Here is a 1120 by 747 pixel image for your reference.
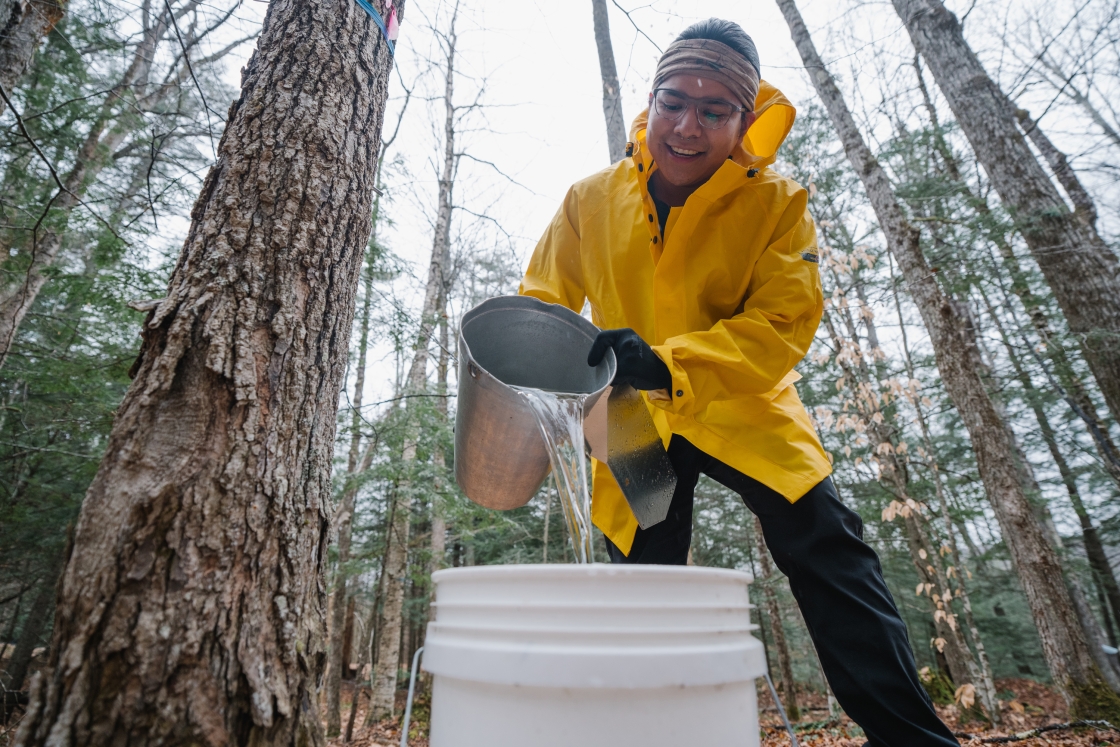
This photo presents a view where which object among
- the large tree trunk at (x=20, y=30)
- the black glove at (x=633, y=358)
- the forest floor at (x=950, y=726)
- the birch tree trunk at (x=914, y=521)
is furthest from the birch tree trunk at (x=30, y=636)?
the birch tree trunk at (x=914, y=521)

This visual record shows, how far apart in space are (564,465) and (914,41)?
7.30m

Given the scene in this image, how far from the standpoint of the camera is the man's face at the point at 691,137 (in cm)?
209

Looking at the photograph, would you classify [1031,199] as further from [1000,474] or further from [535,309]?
[535,309]

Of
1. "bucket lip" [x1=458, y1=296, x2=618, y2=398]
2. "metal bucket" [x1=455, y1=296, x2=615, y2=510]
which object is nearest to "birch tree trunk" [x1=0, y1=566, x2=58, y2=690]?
"metal bucket" [x1=455, y1=296, x2=615, y2=510]

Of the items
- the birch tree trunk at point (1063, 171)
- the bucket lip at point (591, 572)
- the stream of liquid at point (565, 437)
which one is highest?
the birch tree trunk at point (1063, 171)

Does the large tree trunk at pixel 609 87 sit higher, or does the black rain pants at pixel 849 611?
the large tree trunk at pixel 609 87

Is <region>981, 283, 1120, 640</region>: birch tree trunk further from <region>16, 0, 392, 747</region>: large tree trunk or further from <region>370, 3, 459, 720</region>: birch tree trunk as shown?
<region>16, 0, 392, 747</region>: large tree trunk

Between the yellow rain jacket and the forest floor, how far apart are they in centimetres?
175

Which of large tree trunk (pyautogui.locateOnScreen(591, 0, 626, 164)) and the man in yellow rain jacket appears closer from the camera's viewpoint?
the man in yellow rain jacket

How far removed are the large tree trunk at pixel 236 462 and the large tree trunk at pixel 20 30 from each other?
4747mm

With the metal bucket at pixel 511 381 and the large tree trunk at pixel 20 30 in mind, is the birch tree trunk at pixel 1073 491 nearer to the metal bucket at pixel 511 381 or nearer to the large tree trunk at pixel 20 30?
the metal bucket at pixel 511 381

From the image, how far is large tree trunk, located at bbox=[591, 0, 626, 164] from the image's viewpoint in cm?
529

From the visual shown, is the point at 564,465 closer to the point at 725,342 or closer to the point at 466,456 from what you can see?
the point at 466,456

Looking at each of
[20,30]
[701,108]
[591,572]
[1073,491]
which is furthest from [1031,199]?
[1073,491]
